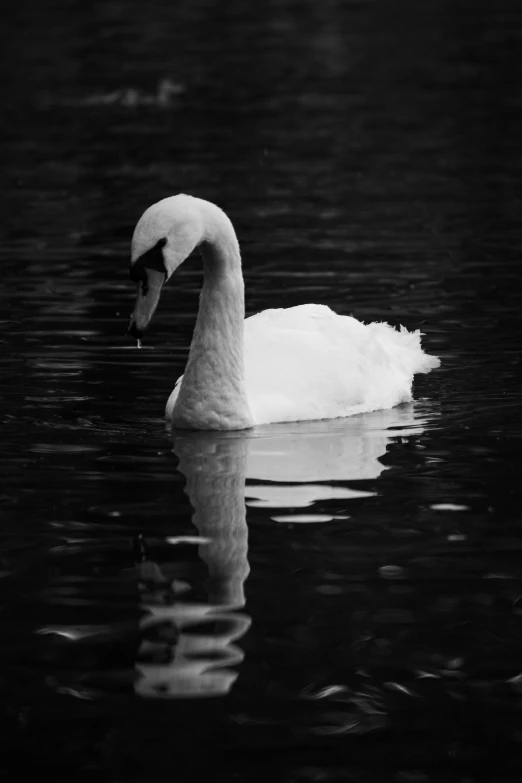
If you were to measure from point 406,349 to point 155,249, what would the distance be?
3.62m

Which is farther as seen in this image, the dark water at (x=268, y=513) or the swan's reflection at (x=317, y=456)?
the swan's reflection at (x=317, y=456)

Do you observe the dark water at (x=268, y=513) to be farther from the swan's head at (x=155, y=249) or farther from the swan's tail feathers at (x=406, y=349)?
the swan's head at (x=155, y=249)

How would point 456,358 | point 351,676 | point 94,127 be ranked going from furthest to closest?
point 94,127 → point 456,358 → point 351,676

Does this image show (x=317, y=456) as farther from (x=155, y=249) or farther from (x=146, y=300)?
(x=155, y=249)

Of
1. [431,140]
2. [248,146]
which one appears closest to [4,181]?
[248,146]

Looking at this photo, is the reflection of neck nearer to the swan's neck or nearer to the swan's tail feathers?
the swan's neck

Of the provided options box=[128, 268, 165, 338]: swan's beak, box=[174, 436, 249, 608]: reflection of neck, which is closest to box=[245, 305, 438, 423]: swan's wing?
box=[174, 436, 249, 608]: reflection of neck

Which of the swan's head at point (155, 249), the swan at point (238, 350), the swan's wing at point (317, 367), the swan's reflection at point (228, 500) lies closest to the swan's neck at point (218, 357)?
the swan at point (238, 350)

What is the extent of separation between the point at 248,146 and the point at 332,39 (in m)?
17.3

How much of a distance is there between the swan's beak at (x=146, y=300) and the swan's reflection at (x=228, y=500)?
87cm

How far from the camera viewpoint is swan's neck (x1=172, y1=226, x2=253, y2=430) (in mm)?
10875

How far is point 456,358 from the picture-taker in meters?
13.5

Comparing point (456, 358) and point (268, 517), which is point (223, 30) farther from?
point (268, 517)

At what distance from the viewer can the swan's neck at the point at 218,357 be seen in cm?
1088
